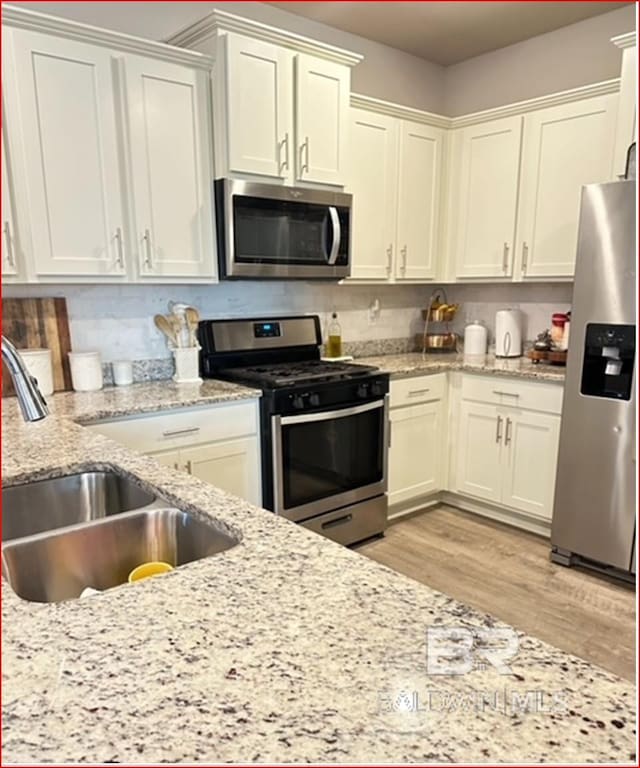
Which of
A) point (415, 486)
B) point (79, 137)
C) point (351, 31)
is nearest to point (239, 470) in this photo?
point (415, 486)

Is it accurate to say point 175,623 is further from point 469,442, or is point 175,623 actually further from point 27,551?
point 469,442

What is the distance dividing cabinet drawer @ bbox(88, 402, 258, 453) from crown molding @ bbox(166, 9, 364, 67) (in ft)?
5.45

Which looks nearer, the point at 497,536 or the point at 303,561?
the point at 303,561

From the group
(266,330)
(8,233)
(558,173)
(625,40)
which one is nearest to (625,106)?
(625,40)

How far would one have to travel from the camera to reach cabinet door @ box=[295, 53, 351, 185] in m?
2.69

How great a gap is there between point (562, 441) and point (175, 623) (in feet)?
7.86

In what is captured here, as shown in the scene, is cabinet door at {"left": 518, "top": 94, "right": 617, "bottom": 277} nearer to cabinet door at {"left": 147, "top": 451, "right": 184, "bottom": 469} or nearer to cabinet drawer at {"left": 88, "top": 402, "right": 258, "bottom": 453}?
cabinet drawer at {"left": 88, "top": 402, "right": 258, "bottom": 453}

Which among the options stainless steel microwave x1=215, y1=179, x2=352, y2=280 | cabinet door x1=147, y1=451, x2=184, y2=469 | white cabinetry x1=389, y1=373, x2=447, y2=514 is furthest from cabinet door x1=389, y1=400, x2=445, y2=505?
cabinet door x1=147, y1=451, x2=184, y2=469

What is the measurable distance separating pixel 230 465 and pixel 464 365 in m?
1.59

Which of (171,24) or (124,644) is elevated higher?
(171,24)

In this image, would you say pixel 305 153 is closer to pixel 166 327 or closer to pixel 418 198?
pixel 418 198

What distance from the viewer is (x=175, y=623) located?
752mm

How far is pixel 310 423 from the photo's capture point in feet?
8.60

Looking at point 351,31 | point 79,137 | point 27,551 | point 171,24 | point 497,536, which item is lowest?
point 497,536
